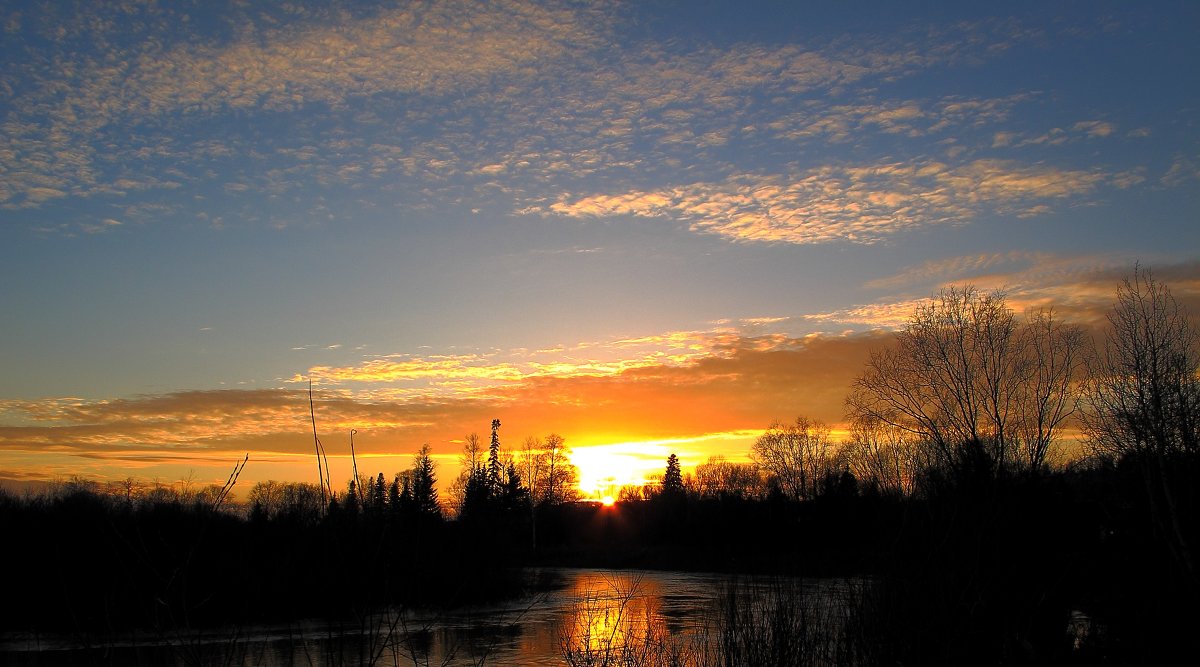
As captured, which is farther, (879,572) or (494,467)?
(494,467)

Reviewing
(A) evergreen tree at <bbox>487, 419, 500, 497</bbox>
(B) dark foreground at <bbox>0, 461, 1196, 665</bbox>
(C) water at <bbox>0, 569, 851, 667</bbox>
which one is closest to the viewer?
(B) dark foreground at <bbox>0, 461, 1196, 665</bbox>

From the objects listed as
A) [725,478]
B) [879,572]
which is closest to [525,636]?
[879,572]

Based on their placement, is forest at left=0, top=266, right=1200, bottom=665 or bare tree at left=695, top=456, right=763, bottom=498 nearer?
forest at left=0, top=266, right=1200, bottom=665

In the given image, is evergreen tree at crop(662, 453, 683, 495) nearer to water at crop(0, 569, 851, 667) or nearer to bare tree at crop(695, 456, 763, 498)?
→ bare tree at crop(695, 456, 763, 498)

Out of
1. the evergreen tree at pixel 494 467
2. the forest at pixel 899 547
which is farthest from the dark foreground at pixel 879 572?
the evergreen tree at pixel 494 467

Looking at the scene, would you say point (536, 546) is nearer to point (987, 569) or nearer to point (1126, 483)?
point (1126, 483)

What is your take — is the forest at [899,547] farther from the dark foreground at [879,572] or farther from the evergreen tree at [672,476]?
the evergreen tree at [672,476]

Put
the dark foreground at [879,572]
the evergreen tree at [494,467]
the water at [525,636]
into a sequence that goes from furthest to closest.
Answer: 1. the evergreen tree at [494,467]
2. the water at [525,636]
3. the dark foreground at [879,572]

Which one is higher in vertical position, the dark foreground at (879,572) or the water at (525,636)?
the dark foreground at (879,572)

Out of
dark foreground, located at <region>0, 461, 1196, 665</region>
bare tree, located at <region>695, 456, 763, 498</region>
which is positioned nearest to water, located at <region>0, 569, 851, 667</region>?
dark foreground, located at <region>0, 461, 1196, 665</region>

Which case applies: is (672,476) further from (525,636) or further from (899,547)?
(899,547)

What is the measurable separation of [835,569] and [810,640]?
3.08ft

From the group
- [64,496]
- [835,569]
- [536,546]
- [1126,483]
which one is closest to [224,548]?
[64,496]

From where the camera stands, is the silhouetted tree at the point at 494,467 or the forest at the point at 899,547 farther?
the silhouetted tree at the point at 494,467
